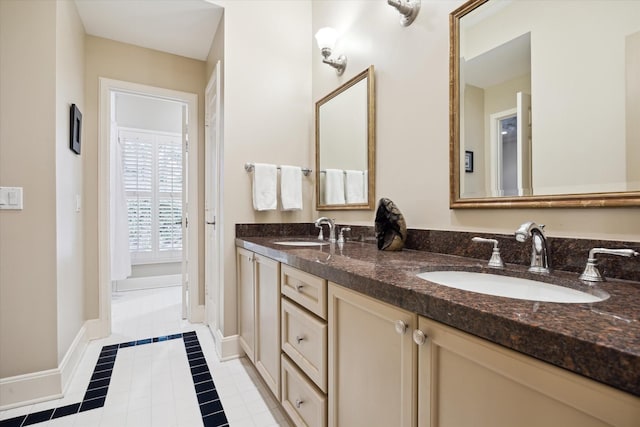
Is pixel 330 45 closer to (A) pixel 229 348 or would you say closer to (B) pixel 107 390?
(A) pixel 229 348

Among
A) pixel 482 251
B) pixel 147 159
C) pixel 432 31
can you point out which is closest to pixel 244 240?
pixel 482 251

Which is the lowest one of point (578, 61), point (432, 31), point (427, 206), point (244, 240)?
point (244, 240)

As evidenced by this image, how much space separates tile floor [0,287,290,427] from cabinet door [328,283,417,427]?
2.14ft

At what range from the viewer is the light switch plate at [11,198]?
62.1 inches

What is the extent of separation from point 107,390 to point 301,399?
1.22m

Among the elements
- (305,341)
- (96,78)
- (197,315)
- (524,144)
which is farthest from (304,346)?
(96,78)

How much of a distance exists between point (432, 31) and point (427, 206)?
794 millimetres

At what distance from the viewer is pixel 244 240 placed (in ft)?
6.44

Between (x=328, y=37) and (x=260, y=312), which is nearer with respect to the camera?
(x=260, y=312)

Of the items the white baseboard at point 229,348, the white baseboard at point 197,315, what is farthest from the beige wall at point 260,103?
the white baseboard at point 197,315

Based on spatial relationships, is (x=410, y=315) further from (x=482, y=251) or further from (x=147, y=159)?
(x=147, y=159)

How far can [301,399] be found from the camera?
1269mm

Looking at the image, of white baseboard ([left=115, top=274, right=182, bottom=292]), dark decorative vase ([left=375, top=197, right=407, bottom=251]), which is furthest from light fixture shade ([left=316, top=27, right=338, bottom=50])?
white baseboard ([left=115, top=274, right=182, bottom=292])

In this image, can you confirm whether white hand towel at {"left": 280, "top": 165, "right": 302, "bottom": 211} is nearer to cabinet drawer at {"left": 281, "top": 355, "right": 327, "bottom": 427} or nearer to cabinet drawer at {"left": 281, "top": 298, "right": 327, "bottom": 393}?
cabinet drawer at {"left": 281, "top": 298, "right": 327, "bottom": 393}
